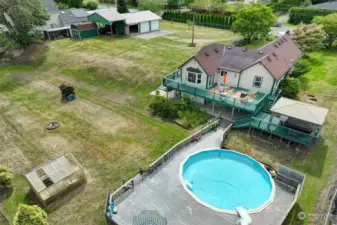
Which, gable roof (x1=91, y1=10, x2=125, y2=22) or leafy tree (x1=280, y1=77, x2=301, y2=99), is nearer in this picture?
leafy tree (x1=280, y1=77, x2=301, y2=99)

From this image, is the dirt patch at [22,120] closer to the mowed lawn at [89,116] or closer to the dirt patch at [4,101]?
the mowed lawn at [89,116]

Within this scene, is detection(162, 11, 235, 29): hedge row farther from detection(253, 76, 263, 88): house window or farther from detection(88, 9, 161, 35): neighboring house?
detection(253, 76, 263, 88): house window

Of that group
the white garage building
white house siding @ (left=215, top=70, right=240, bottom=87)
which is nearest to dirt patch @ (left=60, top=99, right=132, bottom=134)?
white house siding @ (left=215, top=70, right=240, bottom=87)

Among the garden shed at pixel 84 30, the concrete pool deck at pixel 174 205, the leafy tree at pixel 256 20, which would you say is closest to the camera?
the concrete pool deck at pixel 174 205

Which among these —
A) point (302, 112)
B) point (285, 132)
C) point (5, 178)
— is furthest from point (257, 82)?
point (5, 178)

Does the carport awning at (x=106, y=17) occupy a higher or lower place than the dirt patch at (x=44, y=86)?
higher

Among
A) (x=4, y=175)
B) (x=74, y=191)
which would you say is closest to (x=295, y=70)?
(x=74, y=191)
